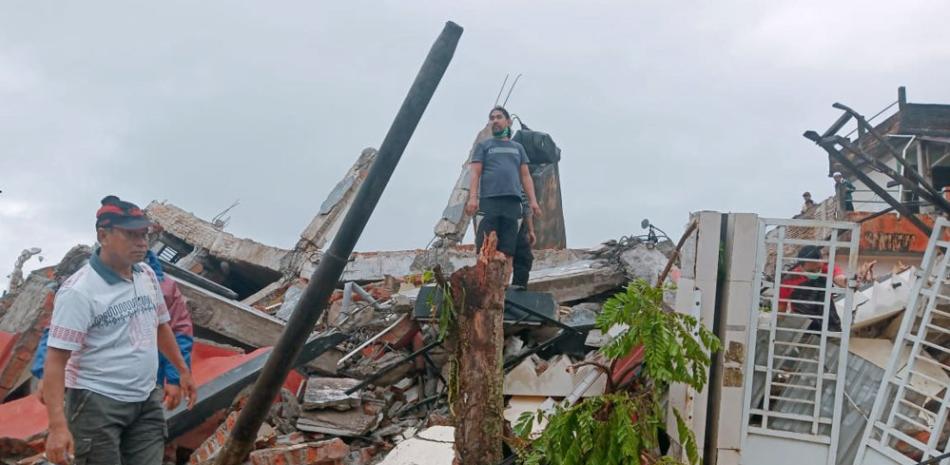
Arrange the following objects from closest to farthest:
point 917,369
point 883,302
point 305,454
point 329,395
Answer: point 917,369 < point 305,454 < point 883,302 < point 329,395

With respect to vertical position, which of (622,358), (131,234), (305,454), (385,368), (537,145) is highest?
(537,145)

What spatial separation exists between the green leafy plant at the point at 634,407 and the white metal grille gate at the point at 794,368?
2.15 ft

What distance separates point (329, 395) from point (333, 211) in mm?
5383

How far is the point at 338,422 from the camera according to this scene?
561 cm

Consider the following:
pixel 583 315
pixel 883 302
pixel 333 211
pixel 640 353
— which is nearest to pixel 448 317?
pixel 640 353

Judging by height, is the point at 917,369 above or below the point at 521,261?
below

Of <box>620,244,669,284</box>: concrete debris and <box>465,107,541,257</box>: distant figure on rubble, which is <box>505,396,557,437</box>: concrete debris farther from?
<box>620,244,669,284</box>: concrete debris

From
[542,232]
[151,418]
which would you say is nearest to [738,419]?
[151,418]

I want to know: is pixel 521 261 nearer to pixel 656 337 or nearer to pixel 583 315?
pixel 583 315

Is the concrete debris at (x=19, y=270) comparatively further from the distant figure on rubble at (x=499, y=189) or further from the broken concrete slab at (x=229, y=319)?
the distant figure on rubble at (x=499, y=189)

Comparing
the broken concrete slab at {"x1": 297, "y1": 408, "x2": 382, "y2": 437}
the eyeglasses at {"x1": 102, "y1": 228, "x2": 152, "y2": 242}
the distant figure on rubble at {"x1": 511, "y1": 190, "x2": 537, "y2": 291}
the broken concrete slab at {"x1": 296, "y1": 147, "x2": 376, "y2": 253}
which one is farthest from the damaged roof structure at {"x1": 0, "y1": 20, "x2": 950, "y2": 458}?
the broken concrete slab at {"x1": 296, "y1": 147, "x2": 376, "y2": 253}

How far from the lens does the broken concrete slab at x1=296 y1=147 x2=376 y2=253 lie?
1051 centimetres

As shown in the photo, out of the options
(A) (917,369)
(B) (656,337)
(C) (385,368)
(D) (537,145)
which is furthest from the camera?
(D) (537,145)

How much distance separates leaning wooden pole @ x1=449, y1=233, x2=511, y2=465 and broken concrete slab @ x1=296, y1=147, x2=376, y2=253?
20.9 feet
